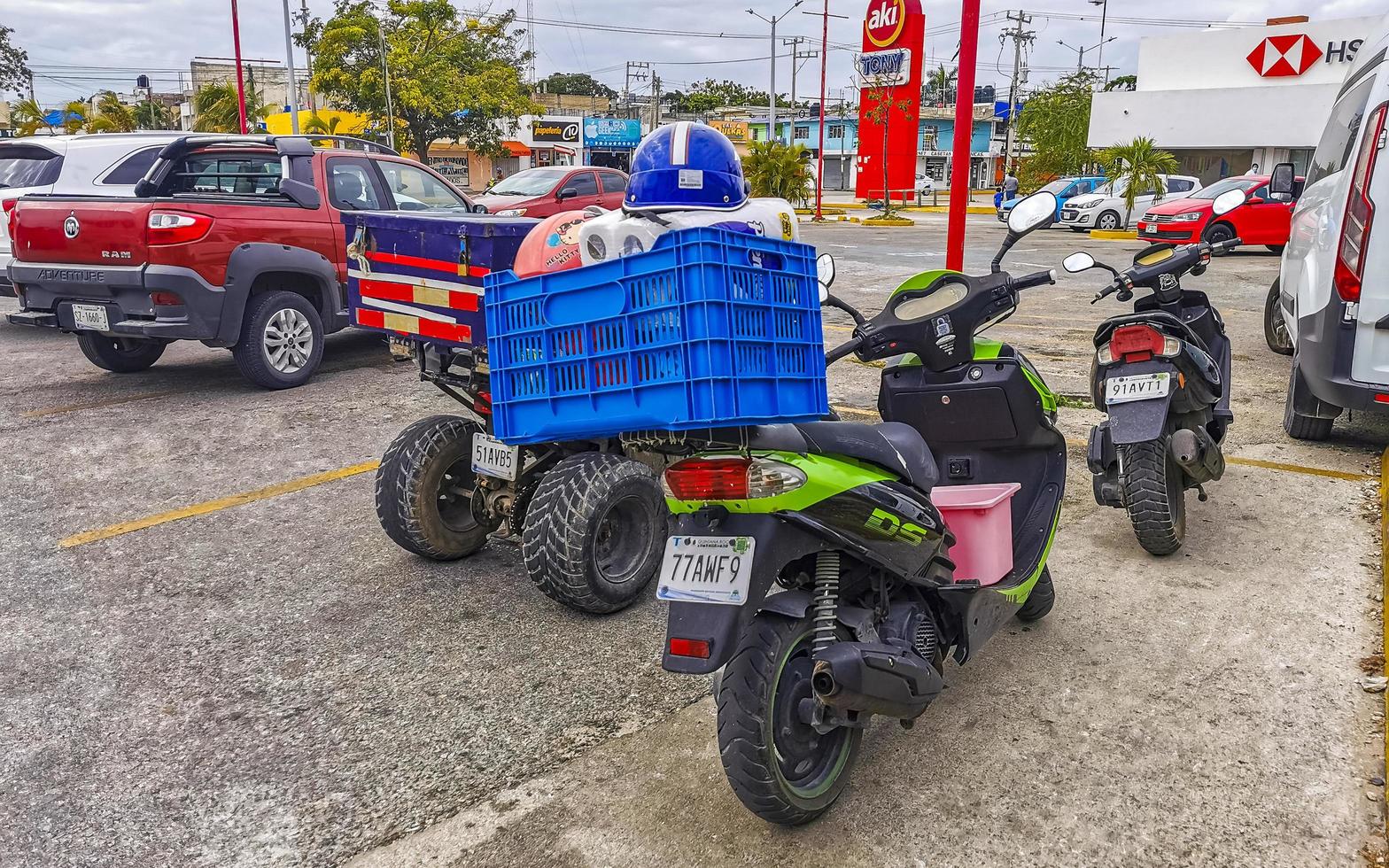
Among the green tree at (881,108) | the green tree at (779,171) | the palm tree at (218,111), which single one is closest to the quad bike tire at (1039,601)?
the green tree at (779,171)

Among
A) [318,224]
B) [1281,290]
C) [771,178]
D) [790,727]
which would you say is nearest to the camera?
[790,727]

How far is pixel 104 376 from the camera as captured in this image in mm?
8422

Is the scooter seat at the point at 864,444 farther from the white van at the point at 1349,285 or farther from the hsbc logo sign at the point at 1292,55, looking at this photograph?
the hsbc logo sign at the point at 1292,55

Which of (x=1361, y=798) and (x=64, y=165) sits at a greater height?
(x=64, y=165)

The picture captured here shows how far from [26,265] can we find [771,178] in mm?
27683

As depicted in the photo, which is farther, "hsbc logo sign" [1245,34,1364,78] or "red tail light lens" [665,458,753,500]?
"hsbc logo sign" [1245,34,1364,78]

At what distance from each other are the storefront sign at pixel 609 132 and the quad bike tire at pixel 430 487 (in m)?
59.5

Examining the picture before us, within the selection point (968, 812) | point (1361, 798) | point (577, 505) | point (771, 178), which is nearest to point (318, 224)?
point (577, 505)

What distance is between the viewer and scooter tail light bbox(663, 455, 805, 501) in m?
2.41

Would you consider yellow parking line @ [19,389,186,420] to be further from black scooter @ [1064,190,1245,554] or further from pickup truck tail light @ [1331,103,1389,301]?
pickup truck tail light @ [1331,103,1389,301]

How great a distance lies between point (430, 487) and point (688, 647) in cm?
224

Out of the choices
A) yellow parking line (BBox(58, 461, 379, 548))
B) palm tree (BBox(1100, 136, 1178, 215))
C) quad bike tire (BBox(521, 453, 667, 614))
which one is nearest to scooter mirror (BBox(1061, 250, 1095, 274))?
quad bike tire (BBox(521, 453, 667, 614))

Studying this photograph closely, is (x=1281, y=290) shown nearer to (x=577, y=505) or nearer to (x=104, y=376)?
(x=577, y=505)

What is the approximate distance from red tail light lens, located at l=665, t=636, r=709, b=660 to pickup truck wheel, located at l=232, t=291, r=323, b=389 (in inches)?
247
